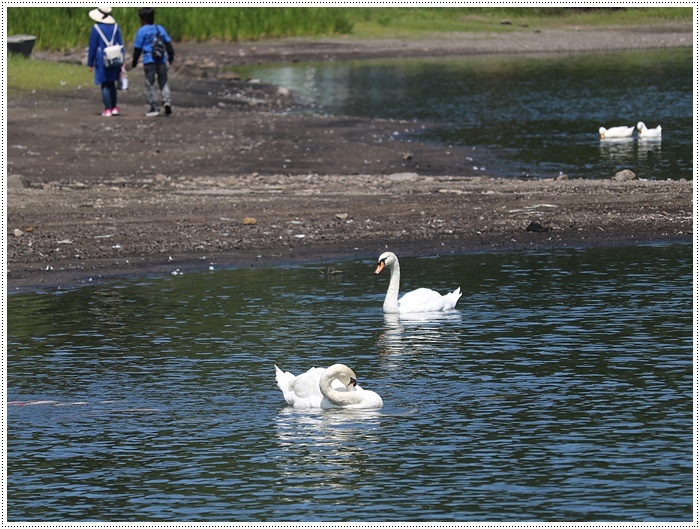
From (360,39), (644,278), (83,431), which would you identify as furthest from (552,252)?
(360,39)

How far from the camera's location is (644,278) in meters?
20.0

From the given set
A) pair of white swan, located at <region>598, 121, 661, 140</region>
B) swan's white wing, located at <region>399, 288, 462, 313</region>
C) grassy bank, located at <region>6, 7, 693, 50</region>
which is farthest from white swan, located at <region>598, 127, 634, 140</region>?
grassy bank, located at <region>6, 7, 693, 50</region>

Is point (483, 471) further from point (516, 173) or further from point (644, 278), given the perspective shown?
→ point (516, 173)

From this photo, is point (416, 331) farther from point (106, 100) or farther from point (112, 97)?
point (112, 97)

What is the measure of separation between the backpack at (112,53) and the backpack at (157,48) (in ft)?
3.98

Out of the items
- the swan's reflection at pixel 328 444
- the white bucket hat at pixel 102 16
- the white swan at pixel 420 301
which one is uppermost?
the white bucket hat at pixel 102 16

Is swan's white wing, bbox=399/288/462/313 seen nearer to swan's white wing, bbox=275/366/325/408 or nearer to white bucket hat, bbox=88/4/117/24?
swan's white wing, bbox=275/366/325/408

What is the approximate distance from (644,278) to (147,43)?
743 inches

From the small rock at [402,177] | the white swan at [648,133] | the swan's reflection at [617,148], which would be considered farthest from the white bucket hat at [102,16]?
the white swan at [648,133]

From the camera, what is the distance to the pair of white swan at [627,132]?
3625 centimetres

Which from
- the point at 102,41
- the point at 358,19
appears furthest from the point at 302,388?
the point at 358,19

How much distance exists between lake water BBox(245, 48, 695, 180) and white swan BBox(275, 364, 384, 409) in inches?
668

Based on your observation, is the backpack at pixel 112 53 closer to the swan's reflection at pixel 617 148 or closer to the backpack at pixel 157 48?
the backpack at pixel 157 48

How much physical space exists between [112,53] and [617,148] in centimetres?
1215
